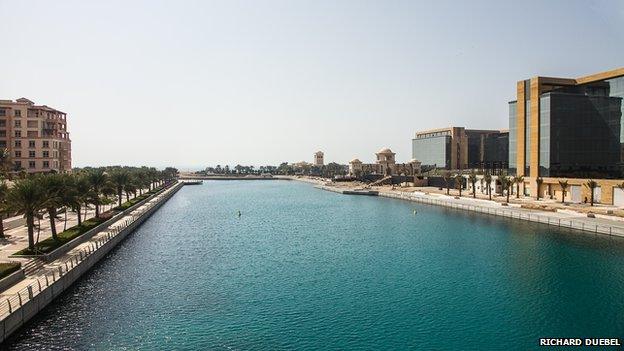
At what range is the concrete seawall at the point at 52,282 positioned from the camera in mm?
29578

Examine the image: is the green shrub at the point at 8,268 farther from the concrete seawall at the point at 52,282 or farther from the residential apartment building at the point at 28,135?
the residential apartment building at the point at 28,135

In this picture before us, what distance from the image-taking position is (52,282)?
3672 cm

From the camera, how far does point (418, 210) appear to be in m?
104

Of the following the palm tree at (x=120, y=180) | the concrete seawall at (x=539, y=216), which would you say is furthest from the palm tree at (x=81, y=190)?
the concrete seawall at (x=539, y=216)

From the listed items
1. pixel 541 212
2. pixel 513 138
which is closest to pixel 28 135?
pixel 541 212

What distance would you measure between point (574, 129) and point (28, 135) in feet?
416

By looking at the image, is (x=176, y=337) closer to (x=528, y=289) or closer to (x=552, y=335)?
(x=552, y=335)

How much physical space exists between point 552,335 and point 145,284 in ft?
111

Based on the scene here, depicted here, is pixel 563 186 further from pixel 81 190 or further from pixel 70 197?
pixel 70 197

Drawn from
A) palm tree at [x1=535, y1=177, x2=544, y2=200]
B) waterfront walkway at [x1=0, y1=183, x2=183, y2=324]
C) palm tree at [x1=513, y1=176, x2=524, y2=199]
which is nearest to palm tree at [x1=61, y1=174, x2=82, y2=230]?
waterfront walkway at [x1=0, y1=183, x2=183, y2=324]

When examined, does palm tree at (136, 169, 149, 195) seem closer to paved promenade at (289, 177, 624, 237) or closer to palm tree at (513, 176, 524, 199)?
paved promenade at (289, 177, 624, 237)

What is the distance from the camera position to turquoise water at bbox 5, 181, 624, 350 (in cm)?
3052

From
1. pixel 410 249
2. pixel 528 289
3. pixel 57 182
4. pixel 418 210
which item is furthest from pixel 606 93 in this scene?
pixel 57 182

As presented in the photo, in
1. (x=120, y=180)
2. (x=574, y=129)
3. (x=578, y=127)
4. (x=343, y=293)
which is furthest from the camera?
(x=578, y=127)
